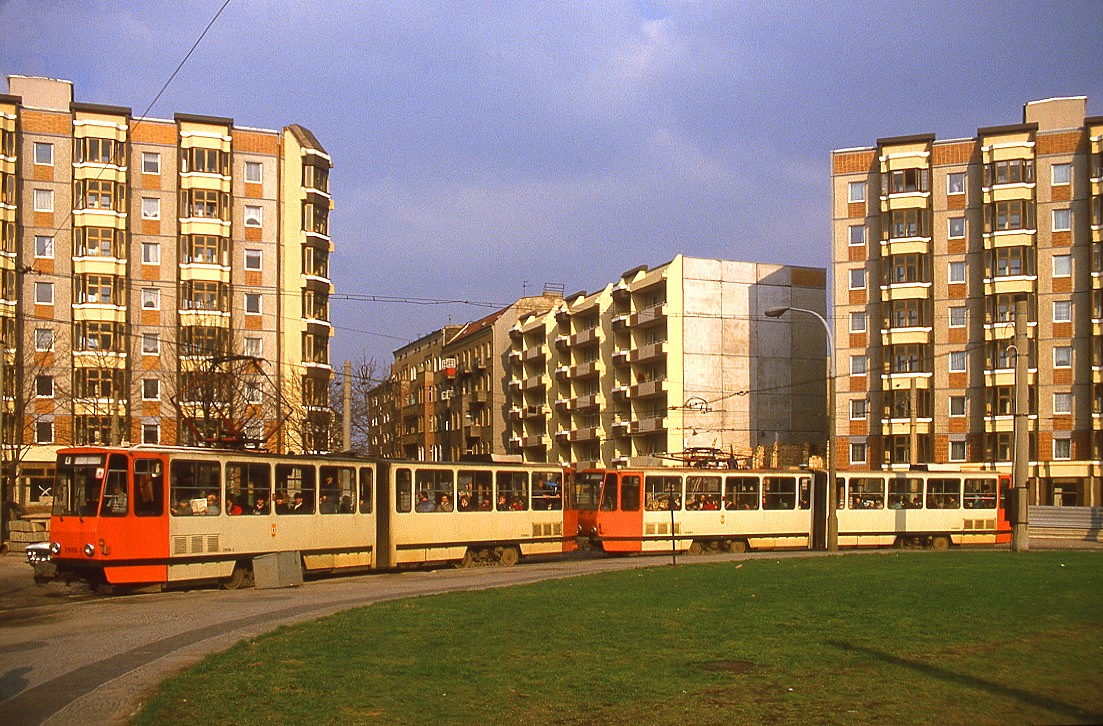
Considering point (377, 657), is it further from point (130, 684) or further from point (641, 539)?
point (641, 539)

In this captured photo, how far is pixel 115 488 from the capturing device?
78.2 feet

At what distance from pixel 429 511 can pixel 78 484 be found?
32.4 ft

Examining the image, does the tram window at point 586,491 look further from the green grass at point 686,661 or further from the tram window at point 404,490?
the green grass at point 686,661

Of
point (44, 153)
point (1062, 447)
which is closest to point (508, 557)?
point (44, 153)

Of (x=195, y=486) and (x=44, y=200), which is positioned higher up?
(x=44, y=200)

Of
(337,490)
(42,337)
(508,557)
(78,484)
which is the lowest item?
(508,557)

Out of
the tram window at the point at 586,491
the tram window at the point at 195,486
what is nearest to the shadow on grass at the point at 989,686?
the tram window at the point at 195,486

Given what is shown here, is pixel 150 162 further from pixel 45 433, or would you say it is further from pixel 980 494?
pixel 980 494

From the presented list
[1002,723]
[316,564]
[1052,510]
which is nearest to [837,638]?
[1002,723]

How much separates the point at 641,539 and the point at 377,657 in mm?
24703

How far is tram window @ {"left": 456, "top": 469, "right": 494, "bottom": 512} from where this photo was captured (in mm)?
32406

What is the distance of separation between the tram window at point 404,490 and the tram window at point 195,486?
5.91 m

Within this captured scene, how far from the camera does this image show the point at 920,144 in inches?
2773

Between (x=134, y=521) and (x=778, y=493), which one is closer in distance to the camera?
(x=134, y=521)
